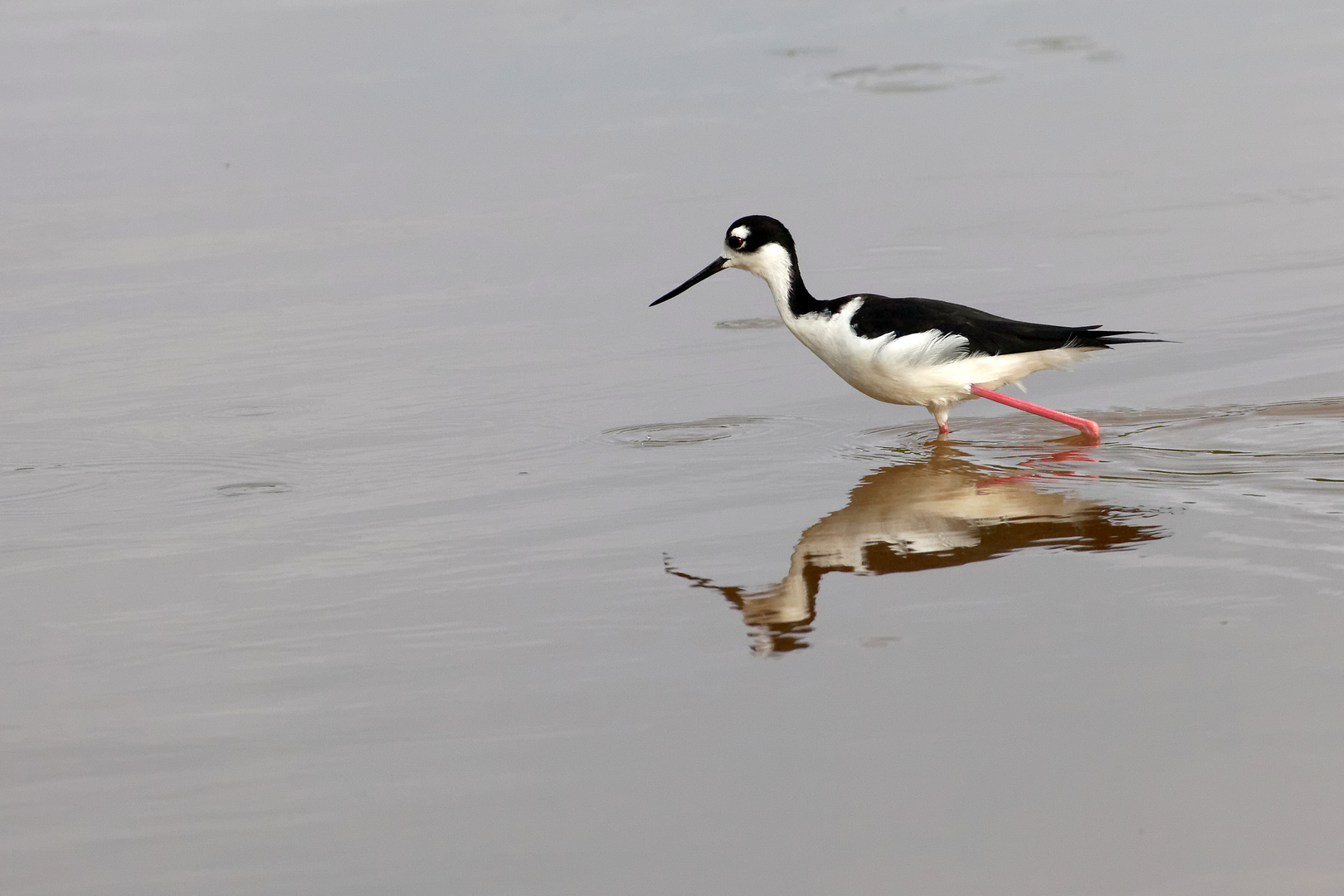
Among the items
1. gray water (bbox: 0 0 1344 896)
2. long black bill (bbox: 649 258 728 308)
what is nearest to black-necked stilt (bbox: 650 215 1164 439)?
gray water (bbox: 0 0 1344 896)

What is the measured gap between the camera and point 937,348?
6934 millimetres

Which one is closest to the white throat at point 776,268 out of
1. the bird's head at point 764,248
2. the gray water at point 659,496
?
the bird's head at point 764,248

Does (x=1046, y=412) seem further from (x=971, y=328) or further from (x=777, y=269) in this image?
(x=777, y=269)

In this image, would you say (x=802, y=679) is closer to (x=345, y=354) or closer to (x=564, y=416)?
(x=564, y=416)

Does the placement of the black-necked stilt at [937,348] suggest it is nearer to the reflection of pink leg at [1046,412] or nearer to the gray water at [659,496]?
the reflection of pink leg at [1046,412]

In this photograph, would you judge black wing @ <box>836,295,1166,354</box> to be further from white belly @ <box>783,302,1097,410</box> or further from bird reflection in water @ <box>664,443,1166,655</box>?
bird reflection in water @ <box>664,443,1166,655</box>

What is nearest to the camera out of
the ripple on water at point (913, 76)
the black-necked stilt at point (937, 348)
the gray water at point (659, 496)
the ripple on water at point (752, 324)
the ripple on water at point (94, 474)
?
the gray water at point (659, 496)

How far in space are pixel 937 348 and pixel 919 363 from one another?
0.10 m

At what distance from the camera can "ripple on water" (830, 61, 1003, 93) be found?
44.7 feet

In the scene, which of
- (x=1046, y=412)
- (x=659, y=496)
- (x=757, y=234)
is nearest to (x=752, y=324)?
(x=757, y=234)

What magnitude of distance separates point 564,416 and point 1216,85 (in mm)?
8075

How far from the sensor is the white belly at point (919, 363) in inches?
273

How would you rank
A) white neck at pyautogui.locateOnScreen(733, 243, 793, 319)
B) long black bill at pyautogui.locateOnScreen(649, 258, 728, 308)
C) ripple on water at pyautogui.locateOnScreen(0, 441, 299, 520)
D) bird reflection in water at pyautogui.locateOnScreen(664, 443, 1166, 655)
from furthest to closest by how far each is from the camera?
long black bill at pyautogui.locateOnScreen(649, 258, 728, 308)
white neck at pyautogui.locateOnScreen(733, 243, 793, 319)
ripple on water at pyautogui.locateOnScreen(0, 441, 299, 520)
bird reflection in water at pyautogui.locateOnScreen(664, 443, 1166, 655)

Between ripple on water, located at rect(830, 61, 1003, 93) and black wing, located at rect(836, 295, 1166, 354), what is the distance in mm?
6881
